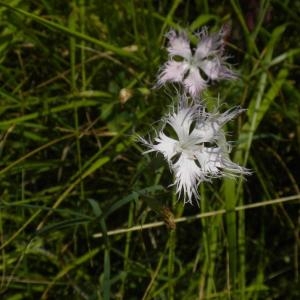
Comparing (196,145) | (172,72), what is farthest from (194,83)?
(196,145)

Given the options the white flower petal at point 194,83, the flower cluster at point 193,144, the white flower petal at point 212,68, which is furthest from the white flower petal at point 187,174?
the white flower petal at point 212,68

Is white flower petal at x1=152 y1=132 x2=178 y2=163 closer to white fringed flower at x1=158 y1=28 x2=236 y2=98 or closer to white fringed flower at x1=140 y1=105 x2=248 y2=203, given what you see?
white fringed flower at x1=140 y1=105 x2=248 y2=203

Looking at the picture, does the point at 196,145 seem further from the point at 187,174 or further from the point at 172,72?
the point at 172,72

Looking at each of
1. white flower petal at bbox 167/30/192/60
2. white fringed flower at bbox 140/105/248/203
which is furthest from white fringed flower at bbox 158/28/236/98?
white fringed flower at bbox 140/105/248/203

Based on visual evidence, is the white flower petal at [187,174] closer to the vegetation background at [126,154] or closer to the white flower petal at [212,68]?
the vegetation background at [126,154]

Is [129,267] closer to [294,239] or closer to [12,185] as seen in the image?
[12,185]

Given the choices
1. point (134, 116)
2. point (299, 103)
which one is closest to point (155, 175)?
point (134, 116)
